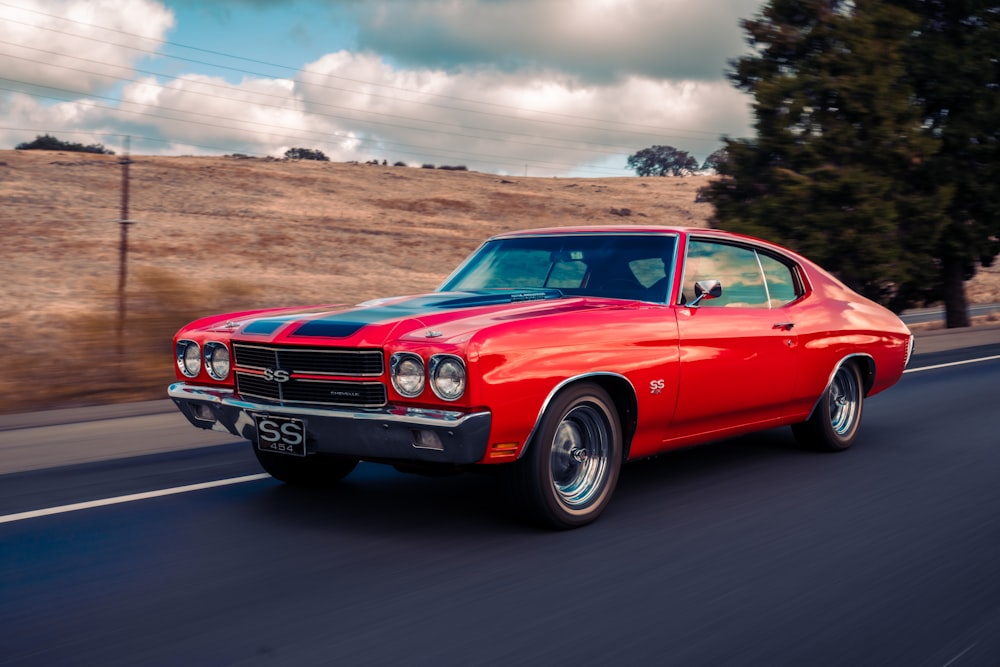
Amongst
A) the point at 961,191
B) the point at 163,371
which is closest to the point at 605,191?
the point at 961,191

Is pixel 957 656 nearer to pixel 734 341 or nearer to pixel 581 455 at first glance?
pixel 581 455

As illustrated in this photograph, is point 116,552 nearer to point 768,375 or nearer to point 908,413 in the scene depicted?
point 768,375

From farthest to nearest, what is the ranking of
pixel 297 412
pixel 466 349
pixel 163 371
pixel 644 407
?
pixel 163 371, pixel 644 407, pixel 297 412, pixel 466 349

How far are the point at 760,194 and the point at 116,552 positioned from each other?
16.0m

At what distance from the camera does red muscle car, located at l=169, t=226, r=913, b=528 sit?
4.70 m

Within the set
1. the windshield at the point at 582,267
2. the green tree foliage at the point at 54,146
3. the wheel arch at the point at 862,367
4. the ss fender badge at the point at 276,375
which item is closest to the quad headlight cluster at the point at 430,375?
the ss fender badge at the point at 276,375

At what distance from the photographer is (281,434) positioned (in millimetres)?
5023

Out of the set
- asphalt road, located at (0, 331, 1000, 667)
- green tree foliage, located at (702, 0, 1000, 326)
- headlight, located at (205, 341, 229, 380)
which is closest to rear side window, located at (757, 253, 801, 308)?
asphalt road, located at (0, 331, 1000, 667)

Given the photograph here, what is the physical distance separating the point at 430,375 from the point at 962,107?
58.2 feet

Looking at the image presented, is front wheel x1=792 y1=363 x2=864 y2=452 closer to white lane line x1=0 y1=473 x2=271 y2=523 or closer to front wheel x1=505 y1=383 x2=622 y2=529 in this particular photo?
front wheel x1=505 y1=383 x2=622 y2=529

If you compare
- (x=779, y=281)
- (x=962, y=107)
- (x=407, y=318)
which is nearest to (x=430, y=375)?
(x=407, y=318)

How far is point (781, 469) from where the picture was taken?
6688mm

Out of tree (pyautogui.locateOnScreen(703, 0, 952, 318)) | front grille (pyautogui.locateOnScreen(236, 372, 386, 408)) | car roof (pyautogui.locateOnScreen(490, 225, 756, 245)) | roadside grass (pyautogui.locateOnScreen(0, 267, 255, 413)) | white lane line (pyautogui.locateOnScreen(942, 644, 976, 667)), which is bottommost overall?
roadside grass (pyautogui.locateOnScreen(0, 267, 255, 413))

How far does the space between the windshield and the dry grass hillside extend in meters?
5.58
